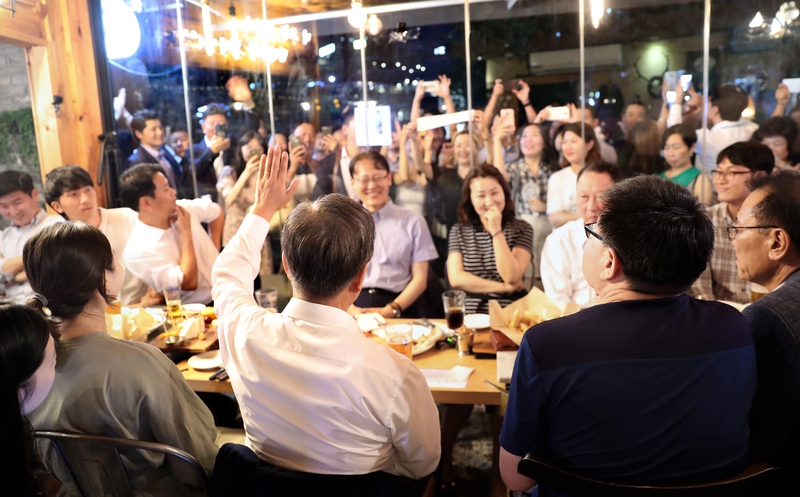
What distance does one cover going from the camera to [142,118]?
4359mm

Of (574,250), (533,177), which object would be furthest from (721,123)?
(574,250)

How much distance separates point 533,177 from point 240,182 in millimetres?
2219

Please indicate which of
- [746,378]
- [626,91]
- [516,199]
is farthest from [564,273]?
[746,378]

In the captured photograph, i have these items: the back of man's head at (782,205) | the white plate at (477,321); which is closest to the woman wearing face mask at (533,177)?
the white plate at (477,321)

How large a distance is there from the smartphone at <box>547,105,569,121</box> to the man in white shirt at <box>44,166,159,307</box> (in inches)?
108

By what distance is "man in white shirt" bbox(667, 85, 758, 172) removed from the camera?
3586 millimetres

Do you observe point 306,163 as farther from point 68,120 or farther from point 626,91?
point 626,91

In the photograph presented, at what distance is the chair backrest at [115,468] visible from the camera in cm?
133

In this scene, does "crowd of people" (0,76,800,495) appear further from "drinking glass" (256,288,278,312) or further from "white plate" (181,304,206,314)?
"drinking glass" (256,288,278,312)

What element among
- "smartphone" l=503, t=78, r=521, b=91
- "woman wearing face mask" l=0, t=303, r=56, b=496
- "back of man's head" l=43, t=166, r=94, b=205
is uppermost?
"smartphone" l=503, t=78, r=521, b=91

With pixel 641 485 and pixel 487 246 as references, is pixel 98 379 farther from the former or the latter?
pixel 487 246

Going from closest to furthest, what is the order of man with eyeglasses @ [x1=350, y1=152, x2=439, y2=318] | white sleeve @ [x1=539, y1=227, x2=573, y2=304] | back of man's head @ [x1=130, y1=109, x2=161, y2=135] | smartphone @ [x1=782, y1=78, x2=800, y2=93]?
white sleeve @ [x1=539, y1=227, x2=573, y2=304]
man with eyeglasses @ [x1=350, y1=152, x2=439, y2=318]
smartphone @ [x1=782, y1=78, x2=800, y2=93]
back of man's head @ [x1=130, y1=109, x2=161, y2=135]

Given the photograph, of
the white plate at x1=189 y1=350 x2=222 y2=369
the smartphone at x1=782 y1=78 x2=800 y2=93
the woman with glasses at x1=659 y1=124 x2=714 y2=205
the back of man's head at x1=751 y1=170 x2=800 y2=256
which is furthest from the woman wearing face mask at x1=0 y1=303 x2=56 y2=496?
the smartphone at x1=782 y1=78 x2=800 y2=93

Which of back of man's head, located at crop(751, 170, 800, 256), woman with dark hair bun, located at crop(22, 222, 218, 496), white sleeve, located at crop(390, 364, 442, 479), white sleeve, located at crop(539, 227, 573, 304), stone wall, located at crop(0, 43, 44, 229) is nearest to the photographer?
white sleeve, located at crop(390, 364, 442, 479)
